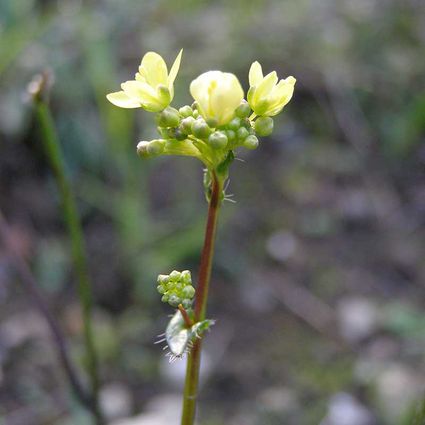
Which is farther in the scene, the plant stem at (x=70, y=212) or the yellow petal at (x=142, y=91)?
the plant stem at (x=70, y=212)

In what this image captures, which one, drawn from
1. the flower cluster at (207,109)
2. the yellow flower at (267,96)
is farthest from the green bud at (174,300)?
the yellow flower at (267,96)

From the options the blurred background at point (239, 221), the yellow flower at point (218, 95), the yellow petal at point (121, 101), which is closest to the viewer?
the yellow flower at point (218, 95)

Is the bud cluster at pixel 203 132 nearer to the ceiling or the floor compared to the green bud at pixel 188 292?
nearer to the ceiling

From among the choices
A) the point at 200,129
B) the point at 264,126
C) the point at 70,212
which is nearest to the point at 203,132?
the point at 200,129

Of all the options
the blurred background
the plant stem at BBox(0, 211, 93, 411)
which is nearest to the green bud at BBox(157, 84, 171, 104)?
the plant stem at BBox(0, 211, 93, 411)

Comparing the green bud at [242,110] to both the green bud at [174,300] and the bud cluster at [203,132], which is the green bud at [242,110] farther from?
the green bud at [174,300]

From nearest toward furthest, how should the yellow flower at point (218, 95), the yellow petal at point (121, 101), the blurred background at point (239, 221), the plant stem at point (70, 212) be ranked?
the yellow flower at point (218, 95), the yellow petal at point (121, 101), the plant stem at point (70, 212), the blurred background at point (239, 221)
